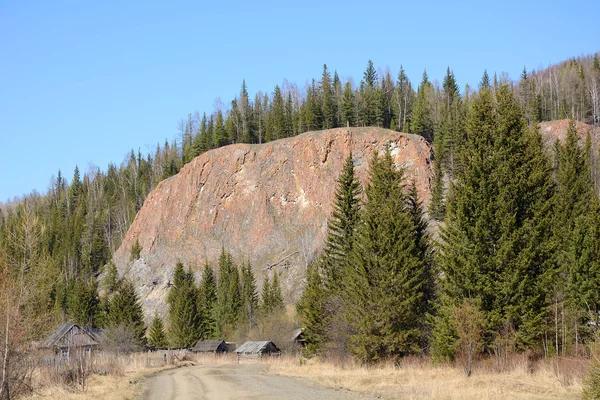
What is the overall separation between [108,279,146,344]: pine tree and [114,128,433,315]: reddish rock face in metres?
21.1

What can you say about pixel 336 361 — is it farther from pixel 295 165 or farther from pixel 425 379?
pixel 295 165

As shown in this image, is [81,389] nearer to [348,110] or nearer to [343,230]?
[343,230]

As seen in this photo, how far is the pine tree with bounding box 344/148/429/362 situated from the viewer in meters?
31.6

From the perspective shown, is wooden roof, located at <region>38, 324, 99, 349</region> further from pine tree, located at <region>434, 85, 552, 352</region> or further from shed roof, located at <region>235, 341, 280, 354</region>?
pine tree, located at <region>434, 85, 552, 352</region>

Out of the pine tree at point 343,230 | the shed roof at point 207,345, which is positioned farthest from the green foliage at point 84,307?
the pine tree at point 343,230

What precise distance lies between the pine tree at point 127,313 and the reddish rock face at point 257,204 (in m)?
21.1

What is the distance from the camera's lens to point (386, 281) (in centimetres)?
3203

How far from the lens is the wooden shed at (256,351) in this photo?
57.1 meters

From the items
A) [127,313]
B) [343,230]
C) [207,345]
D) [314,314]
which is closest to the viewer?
[343,230]

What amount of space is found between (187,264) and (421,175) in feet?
130

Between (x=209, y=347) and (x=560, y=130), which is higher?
(x=560, y=130)

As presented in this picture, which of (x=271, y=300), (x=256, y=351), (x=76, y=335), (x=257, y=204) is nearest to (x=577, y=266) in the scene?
(x=256, y=351)

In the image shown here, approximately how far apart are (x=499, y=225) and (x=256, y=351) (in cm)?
3655

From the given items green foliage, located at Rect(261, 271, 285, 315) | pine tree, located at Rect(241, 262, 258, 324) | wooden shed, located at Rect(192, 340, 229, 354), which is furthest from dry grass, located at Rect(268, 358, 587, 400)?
pine tree, located at Rect(241, 262, 258, 324)
